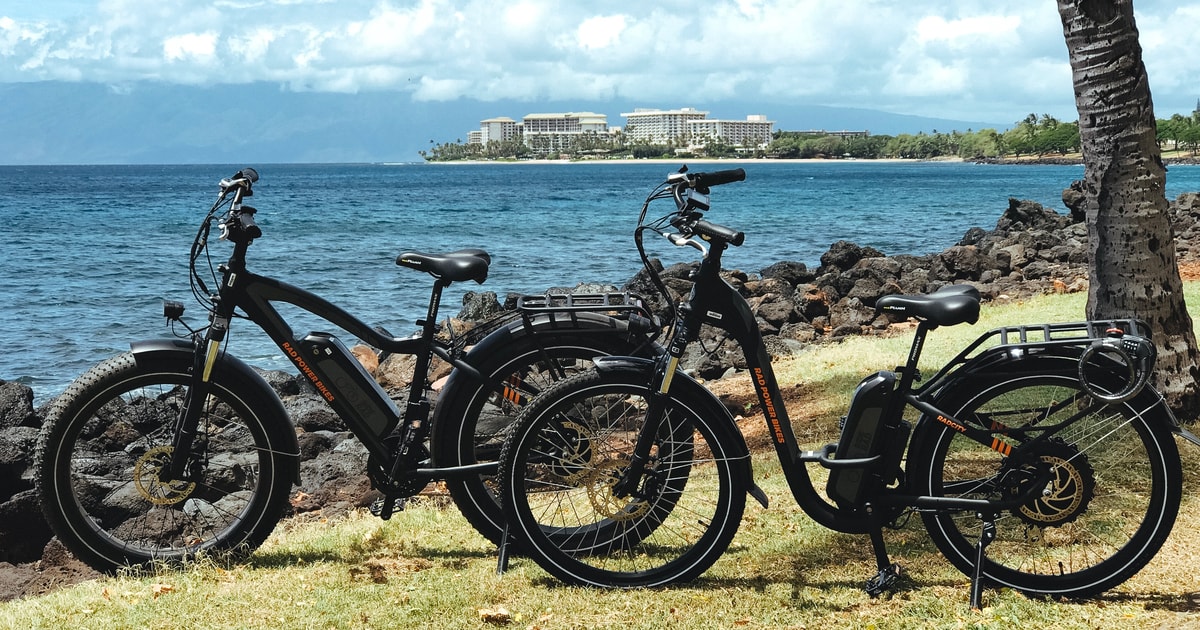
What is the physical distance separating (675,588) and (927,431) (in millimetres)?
1379

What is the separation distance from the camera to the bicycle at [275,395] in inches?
212

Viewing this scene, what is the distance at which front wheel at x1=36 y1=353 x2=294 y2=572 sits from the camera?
5434mm

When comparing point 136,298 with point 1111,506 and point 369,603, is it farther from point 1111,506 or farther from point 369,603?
point 1111,506

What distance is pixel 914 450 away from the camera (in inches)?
189

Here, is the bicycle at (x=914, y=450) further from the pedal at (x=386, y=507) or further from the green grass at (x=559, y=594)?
the pedal at (x=386, y=507)

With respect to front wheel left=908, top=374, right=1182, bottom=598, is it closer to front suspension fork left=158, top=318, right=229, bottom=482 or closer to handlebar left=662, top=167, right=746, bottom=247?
handlebar left=662, top=167, right=746, bottom=247

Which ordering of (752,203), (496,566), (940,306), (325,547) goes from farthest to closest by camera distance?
(752,203), (325,547), (496,566), (940,306)

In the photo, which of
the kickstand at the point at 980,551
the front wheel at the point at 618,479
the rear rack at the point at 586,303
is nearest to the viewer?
the kickstand at the point at 980,551

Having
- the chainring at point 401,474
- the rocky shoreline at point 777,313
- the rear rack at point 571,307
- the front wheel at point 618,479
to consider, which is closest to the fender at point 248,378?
the chainring at point 401,474

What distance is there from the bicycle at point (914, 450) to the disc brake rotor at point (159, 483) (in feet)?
5.85

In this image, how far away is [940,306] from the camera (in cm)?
449

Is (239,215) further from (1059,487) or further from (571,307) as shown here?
(1059,487)

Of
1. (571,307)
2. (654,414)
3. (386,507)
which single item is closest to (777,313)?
(386,507)

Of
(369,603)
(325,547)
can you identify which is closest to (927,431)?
(369,603)
